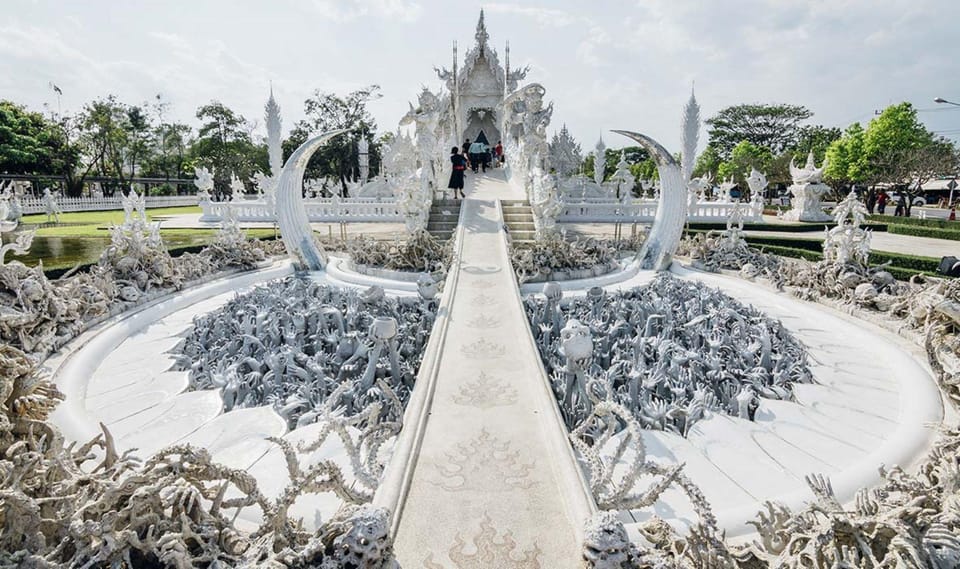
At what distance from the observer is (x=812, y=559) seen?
209 centimetres

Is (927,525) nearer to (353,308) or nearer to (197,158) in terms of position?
(353,308)

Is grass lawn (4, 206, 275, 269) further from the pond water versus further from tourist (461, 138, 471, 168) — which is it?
tourist (461, 138, 471, 168)

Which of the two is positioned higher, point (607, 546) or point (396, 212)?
point (396, 212)

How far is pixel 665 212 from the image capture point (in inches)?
402

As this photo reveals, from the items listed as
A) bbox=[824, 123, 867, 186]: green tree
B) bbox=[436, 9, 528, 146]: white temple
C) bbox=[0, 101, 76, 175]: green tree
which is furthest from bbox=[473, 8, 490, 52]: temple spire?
bbox=[0, 101, 76, 175]: green tree

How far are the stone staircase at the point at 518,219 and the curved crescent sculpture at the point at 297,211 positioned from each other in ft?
14.4

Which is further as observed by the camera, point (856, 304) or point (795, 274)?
point (795, 274)

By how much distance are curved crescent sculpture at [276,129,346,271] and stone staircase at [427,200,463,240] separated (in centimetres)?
333

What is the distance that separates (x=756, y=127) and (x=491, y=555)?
58.7m

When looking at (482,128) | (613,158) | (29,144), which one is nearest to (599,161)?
(482,128)

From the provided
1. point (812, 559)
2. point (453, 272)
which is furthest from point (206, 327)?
point (812, 559)

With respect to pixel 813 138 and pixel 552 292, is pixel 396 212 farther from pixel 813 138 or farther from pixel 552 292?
pixel 813 138

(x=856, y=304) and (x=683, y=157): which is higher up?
(x=683, y=157)

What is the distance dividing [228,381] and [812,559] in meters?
4.94
